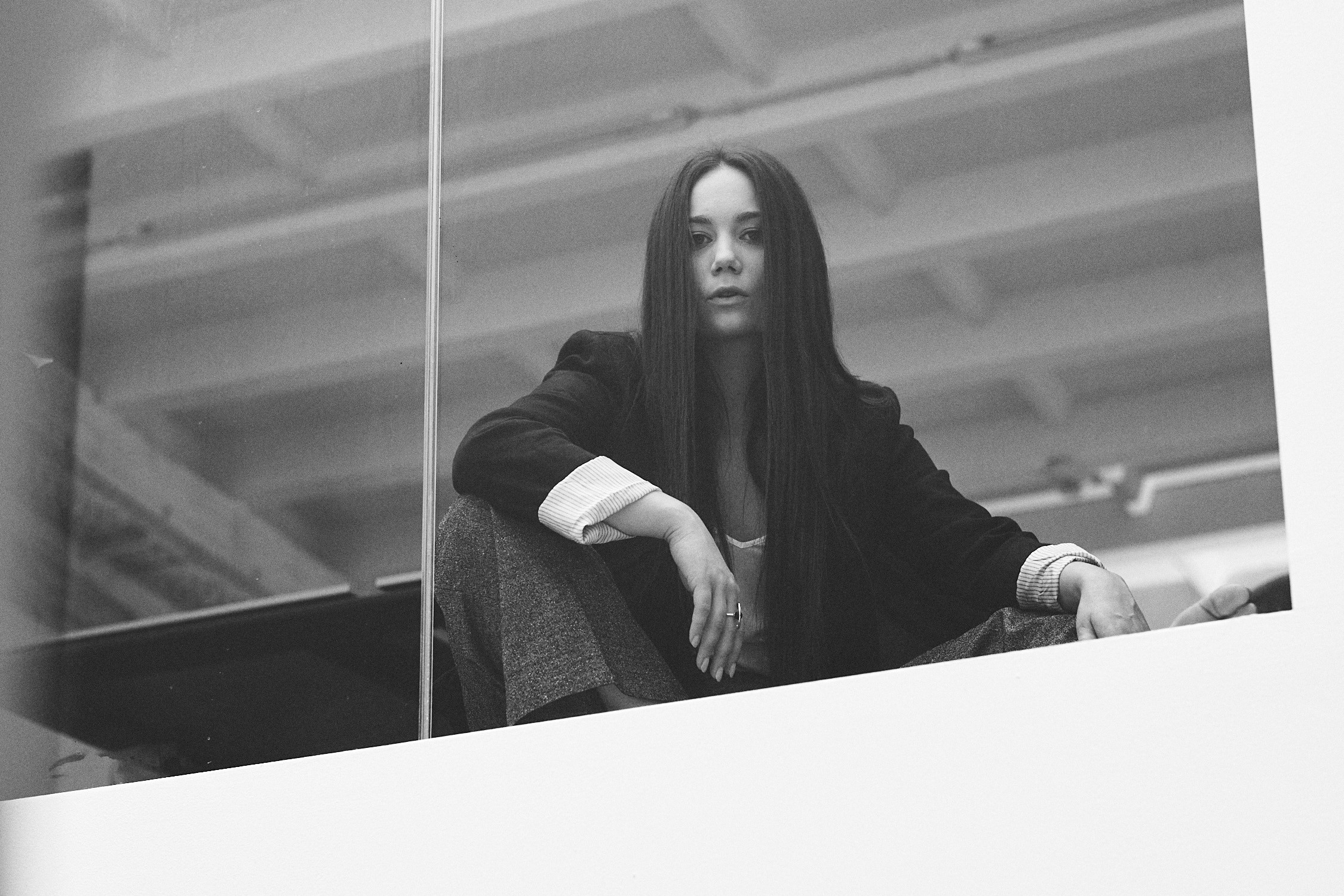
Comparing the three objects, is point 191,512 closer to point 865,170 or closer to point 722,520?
point 722,520

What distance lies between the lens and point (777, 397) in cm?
280

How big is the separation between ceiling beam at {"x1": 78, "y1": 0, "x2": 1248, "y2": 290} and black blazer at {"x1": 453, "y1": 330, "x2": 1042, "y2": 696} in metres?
0.34

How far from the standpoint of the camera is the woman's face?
2832 millimetres

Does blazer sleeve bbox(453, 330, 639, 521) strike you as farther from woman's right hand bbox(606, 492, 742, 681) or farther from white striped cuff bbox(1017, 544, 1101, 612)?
white striped cuff bbox(1017, 544, 1101, 612)

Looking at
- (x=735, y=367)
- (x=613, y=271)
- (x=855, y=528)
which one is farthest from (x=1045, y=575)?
(x=613, y=271)

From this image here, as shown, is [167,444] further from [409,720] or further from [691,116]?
[691,116]

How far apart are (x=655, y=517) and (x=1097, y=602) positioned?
0.60 metres

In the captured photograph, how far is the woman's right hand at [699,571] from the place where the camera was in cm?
261

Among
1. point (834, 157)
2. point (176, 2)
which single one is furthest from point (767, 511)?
point (176, 2)

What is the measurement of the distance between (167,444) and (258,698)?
46 centimetres

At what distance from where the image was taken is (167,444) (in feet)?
10.2

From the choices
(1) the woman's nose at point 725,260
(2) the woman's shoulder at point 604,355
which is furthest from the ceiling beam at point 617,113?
(2) the woman's shoulder at point 604,355

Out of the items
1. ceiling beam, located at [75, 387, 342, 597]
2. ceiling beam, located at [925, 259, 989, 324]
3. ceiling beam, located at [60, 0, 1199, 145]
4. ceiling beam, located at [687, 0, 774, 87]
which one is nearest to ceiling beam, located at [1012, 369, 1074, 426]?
ceiling beam, located at [925, 259, 989, 324]

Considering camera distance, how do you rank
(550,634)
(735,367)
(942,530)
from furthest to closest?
(735,367)
(942,530)
(550,634)
